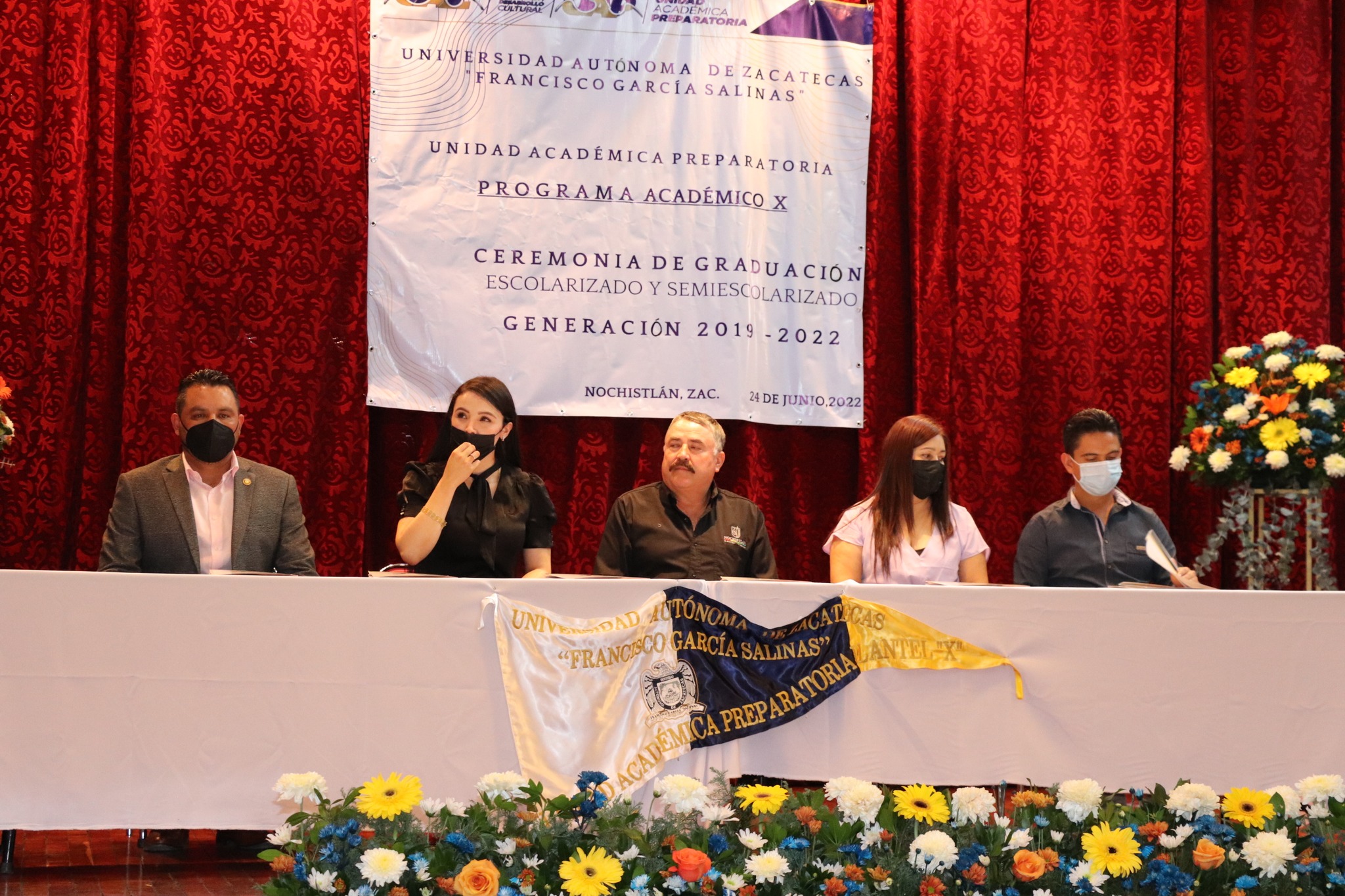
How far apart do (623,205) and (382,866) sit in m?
3.36

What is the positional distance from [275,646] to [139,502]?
0.93 m

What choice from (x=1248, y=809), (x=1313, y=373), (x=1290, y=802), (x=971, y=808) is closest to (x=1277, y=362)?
Result: (x=1313, y=373)

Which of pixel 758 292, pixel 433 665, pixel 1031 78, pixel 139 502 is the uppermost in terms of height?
pixel 1031 78

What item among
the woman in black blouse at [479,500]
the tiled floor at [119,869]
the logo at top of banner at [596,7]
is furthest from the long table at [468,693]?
the logo at top of banner at [596,7]

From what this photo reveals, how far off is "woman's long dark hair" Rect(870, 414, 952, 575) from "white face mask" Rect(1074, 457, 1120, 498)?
49 centimetres

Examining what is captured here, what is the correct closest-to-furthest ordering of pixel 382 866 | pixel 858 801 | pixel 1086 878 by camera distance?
pixel 382 866, pixel 1086 878, pixel 858 801

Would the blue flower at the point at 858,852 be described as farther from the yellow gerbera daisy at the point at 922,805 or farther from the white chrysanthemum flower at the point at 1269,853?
the white chrysanthemum flower at the point at 1269,853

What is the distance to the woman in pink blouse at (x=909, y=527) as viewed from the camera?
394 cm

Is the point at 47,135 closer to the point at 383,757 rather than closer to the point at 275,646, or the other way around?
the point at 275,646

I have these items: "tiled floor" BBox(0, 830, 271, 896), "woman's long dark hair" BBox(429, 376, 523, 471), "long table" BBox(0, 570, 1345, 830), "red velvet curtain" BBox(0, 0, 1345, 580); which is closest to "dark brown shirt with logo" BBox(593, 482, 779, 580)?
"woman's long dark hair" BBox(429, 376, 523, 471)

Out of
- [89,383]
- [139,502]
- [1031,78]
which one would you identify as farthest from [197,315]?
[1031,78]

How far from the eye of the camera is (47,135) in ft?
14.4

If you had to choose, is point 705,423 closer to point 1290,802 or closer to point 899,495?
point 899,495

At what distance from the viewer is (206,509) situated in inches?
148
